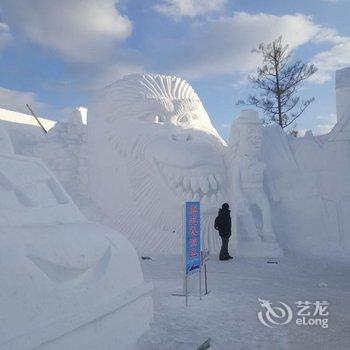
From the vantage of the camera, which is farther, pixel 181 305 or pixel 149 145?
pixel 149 145

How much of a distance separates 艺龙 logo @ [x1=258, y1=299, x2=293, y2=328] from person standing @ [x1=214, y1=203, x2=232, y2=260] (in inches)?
116

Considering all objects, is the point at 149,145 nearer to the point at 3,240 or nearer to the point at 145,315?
the point at 145,315

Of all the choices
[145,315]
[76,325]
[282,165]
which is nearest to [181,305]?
[145,315]

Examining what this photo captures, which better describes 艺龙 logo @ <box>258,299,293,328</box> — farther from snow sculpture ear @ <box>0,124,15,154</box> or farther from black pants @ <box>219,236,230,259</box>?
black pants @ <box>219,236,230,259</box>

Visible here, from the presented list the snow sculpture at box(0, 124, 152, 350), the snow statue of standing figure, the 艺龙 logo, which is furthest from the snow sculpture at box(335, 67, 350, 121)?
the snow sculpture at box(0, 124, 152, 350)

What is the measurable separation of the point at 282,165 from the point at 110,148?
3.45 metres

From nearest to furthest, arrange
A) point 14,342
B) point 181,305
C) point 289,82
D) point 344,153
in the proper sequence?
point 14,342, point 181,305, point 344,153, point 289,82

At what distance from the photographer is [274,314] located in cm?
464

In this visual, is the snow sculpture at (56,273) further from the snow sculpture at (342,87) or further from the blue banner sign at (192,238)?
the snow sculpture at (342,87)

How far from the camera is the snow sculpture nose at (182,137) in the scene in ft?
29.9

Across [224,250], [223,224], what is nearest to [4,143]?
[223,224]

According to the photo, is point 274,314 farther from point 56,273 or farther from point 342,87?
point 342,87

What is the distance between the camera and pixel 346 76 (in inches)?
432

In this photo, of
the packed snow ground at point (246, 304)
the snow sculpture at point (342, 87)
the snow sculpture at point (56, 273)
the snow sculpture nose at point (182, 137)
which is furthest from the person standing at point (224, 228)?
the snow sculpture at point (342, 87)
